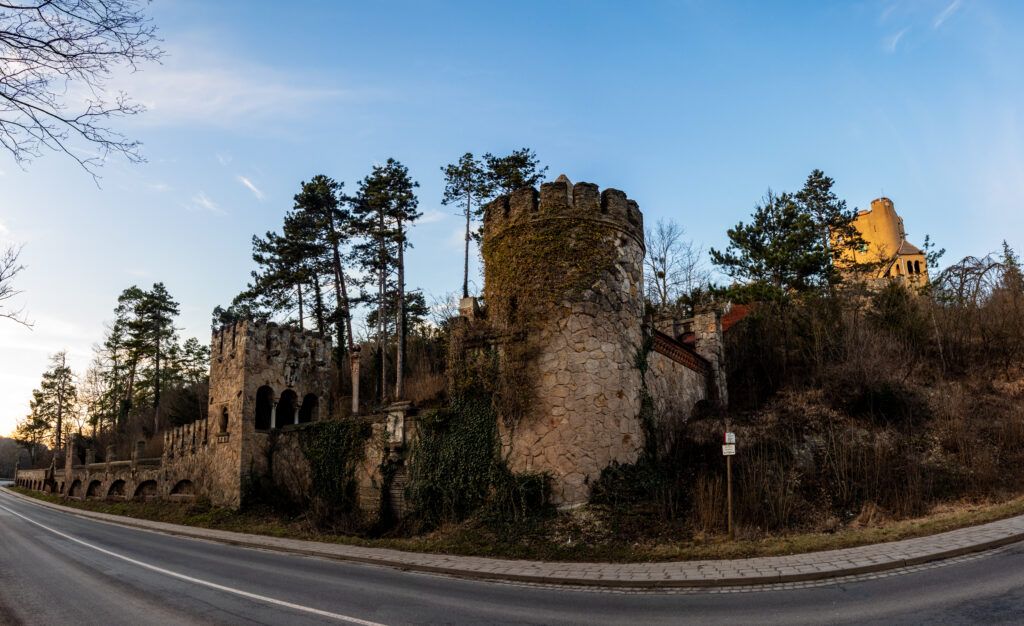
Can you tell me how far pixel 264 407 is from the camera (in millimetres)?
24406

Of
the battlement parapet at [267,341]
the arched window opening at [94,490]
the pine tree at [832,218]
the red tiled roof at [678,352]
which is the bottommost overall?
the arched window opening at [94,490]

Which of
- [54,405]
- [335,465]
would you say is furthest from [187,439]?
[54,405]

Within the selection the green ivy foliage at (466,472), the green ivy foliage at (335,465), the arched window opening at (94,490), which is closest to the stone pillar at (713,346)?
the green ivy foliage at (466,472)

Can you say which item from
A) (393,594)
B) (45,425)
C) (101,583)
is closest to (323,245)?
(101,583)

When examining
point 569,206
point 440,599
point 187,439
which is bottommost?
point 440,599

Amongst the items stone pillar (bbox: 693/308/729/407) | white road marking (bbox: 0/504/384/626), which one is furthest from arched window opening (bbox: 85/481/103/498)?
stone pillar (bbox: 693/308/729/407)

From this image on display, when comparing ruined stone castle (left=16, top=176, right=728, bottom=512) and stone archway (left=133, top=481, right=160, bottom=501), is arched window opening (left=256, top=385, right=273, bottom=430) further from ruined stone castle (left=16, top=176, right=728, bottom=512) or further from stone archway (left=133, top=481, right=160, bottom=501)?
stone archway (left=133, top=481, right=160, bottom=501)

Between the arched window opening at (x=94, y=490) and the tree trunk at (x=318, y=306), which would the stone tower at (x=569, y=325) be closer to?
the tree trunk at (x=318, y=306)

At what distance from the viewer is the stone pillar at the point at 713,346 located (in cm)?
2125

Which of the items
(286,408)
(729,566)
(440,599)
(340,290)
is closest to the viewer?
(440,599)

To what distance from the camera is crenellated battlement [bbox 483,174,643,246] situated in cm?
1476

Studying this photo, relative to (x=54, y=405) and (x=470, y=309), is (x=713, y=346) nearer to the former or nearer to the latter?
(x=470, y=309)

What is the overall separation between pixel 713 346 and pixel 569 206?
32.6 ft

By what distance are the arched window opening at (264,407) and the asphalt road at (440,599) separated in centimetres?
1186
